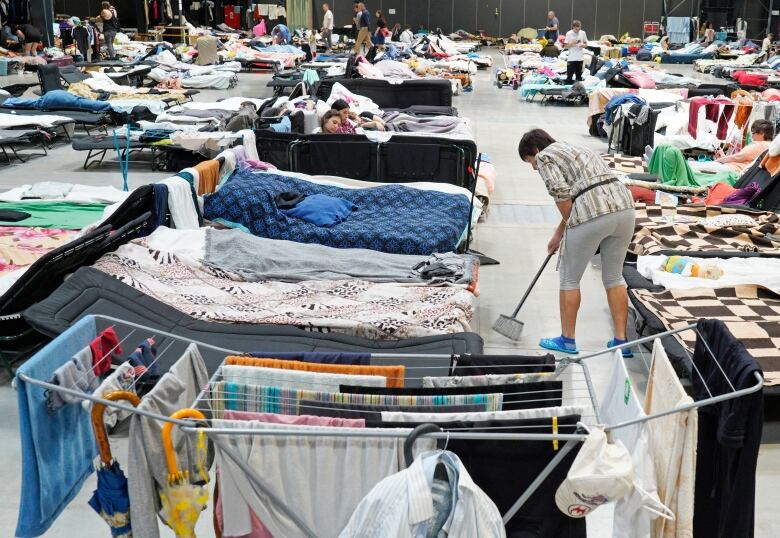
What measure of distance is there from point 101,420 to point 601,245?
3685 millimetres

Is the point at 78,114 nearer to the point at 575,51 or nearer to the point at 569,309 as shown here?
the point at 569,309

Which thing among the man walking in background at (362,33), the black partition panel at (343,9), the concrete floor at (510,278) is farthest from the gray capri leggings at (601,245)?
the black partition panel at (343,9)

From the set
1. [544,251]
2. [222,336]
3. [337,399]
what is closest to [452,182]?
[544,251]

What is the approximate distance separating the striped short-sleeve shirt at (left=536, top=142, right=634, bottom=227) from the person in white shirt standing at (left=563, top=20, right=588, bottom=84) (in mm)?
14758

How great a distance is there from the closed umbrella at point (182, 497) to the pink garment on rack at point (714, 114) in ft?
33.0

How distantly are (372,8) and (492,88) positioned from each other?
62.7ft

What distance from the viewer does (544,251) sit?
8.21 m

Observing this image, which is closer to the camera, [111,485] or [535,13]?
[111,485]

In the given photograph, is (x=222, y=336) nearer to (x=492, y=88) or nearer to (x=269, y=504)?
(x=269, y=504)

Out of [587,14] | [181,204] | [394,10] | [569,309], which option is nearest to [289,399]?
[569,309]

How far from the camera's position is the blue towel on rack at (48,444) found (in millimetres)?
3057

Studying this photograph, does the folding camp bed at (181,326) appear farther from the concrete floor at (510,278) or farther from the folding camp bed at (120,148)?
the folding camp bed at (120,148)

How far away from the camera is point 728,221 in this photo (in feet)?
24.3

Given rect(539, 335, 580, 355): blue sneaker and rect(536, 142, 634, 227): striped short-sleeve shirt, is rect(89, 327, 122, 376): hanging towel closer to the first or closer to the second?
rect(536, 142, 634, 227): striped short-sleeve shirt
